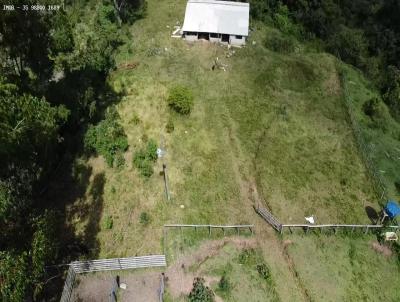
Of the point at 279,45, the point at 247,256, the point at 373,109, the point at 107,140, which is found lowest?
the point at 247,256

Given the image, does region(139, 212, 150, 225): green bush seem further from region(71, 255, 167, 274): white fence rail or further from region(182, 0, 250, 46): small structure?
region(182, 0, 250, 46): small structure


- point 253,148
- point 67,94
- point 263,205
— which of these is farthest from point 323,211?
point 67,94

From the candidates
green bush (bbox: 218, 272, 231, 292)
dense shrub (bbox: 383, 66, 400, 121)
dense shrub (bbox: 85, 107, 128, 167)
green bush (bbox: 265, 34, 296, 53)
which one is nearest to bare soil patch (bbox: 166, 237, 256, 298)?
green bush (bbox: 218, 272, 231, 292)

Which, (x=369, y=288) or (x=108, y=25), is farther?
(x=108, y=25)

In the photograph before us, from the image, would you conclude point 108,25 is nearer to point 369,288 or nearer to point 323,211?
point 323,211

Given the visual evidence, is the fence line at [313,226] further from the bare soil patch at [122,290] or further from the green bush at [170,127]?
the green bush at [170,127]

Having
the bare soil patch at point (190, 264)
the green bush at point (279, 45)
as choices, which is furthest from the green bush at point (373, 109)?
the bare soil patch at point (190, 264)

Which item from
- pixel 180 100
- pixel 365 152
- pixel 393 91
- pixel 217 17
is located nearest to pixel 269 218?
pixel 365 152

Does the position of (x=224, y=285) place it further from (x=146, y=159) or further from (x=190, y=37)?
(x=190, y=37)
